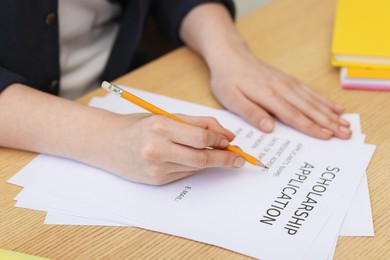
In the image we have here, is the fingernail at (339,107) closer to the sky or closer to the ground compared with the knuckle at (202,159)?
closer to the ground

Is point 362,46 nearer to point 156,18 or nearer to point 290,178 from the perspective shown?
point 290,178

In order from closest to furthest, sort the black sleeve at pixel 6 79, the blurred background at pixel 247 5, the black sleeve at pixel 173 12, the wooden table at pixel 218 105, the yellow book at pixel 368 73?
the wooden table at pixel 218 105 < the black sleeve at pixel 6 79 < the yellow book at pixel 368 73 < the black sleeve at pixel 173 12 < the blurred background at pixel 247 5

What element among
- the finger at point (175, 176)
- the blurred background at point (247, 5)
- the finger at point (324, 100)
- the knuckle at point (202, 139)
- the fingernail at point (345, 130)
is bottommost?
the blurred background at point (247, 5)

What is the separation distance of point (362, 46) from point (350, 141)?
0.22 m

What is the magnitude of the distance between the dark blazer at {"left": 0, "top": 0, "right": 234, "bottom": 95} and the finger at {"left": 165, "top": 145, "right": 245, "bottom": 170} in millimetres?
306

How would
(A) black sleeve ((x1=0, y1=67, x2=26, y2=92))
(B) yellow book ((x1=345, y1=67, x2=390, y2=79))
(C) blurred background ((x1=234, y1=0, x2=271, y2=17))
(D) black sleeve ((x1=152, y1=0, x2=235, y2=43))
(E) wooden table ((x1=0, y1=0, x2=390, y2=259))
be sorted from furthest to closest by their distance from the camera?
(C) blurred background ((x1=234, y1=0, x2=271, y2=17)) → (D) black sleeve ((x1=152, y1=0, x2=235, y2=43)) → (B) yellow book ((x1=345, y1=67, x2=390, y2=79)) → (A) black sleeve ((x1=0, y1=67, x2=26, y2=92)) → (E) wooden table ((x1=0, y1=0, x2=390, y2=259))

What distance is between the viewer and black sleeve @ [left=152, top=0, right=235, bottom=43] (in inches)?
46.7

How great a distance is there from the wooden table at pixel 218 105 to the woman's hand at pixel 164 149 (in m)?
0.09

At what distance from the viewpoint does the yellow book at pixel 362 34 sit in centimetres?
100

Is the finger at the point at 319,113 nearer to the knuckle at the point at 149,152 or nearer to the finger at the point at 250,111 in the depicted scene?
the finger at the point at 250,111

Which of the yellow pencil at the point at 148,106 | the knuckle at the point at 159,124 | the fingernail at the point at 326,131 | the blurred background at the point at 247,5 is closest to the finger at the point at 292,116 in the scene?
the fingernail at the point at 326,131

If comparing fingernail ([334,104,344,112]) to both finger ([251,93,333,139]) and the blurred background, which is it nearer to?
finger ([251,93,333,139])

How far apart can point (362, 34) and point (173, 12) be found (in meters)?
0.38

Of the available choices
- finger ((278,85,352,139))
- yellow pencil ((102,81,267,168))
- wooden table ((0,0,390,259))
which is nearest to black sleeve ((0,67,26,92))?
wooden table ((0,0,390,259))
